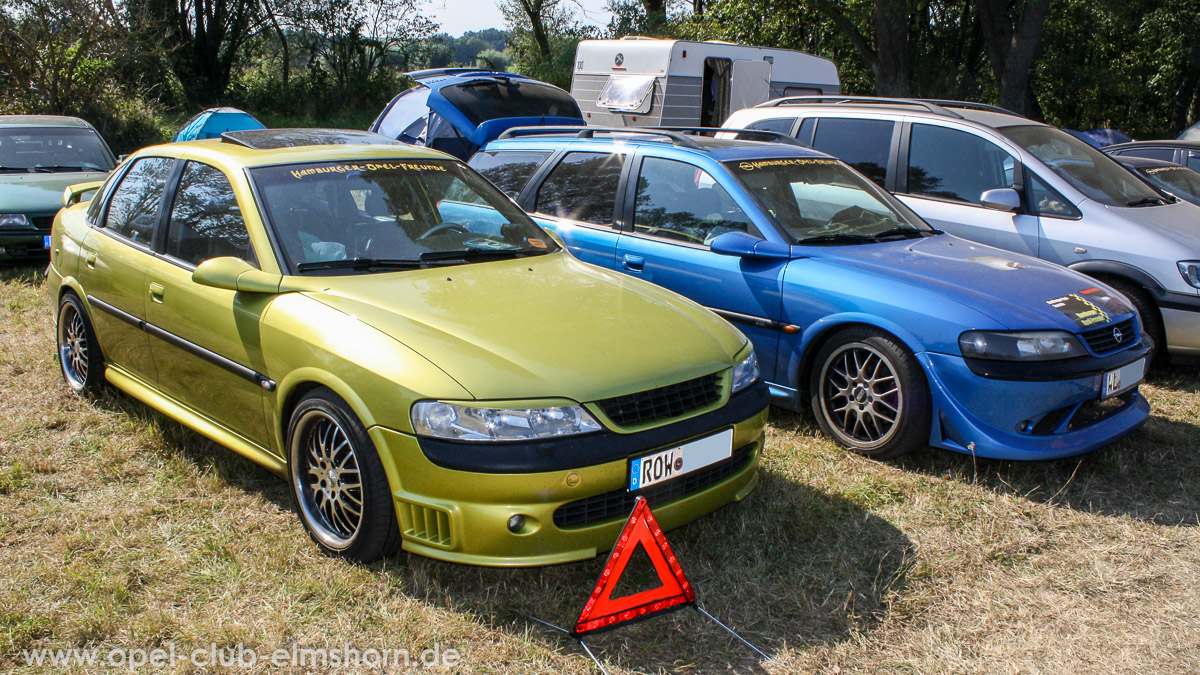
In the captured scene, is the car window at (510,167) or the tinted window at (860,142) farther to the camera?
the tinted window at (860,142)

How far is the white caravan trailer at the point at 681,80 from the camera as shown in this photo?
1311 cm

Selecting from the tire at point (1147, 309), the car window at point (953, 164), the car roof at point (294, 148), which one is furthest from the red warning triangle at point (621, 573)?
the car window at point (953, 164)

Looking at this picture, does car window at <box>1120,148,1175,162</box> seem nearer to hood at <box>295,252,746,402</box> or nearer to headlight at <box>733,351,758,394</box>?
headlight at <box>733,351,758,394</box>

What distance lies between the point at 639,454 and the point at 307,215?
1789 mm

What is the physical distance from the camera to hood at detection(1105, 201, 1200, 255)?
5.75 meters

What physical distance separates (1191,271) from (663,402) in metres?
4.12

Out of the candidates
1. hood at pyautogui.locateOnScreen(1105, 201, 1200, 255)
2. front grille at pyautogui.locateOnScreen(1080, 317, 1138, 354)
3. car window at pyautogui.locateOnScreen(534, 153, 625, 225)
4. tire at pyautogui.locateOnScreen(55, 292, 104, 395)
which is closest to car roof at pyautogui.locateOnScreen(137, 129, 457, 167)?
tire at pyautogui.locateOnScreen(55, 292, 104, 395)

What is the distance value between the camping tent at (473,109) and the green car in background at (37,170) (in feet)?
10.3

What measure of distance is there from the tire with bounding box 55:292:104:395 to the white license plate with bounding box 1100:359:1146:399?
5.01m

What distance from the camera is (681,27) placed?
2691 cm

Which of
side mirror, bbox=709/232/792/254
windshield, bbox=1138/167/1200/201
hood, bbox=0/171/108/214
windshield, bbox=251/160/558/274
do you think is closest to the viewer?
windshield, bbox=251/160/558/274

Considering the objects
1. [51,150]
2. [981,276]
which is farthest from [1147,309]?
[51,150]

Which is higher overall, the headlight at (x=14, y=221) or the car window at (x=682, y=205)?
the car window at (x=682, y=205)

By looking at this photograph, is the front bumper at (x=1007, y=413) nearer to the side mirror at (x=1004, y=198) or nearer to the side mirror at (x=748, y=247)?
the side mirror at (x=748, y=247)
